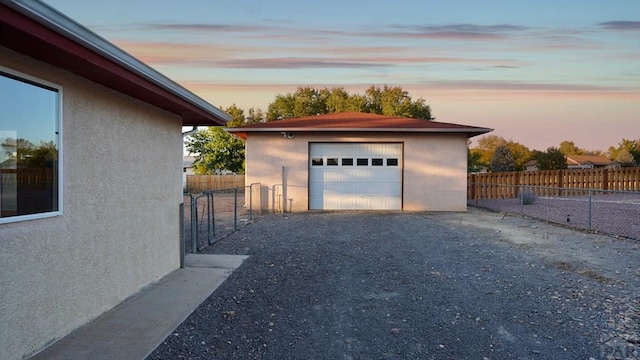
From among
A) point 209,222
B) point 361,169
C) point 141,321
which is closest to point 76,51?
point 141,321

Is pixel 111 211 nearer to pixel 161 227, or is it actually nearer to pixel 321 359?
pixel 161 227

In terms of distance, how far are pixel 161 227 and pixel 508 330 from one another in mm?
5088

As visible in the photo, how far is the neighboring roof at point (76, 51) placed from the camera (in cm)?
319

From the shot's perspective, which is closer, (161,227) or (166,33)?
(161,227)

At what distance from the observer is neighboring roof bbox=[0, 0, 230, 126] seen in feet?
A: 10.5

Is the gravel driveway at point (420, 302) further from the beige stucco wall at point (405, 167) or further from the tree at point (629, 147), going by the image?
the tree at point (629, 147)

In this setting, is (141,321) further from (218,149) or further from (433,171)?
(218,149)

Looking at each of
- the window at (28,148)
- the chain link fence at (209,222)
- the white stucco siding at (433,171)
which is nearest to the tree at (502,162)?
the white stucco siding at (433,171)

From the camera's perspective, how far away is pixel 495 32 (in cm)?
1619

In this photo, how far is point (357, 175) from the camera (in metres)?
18.0

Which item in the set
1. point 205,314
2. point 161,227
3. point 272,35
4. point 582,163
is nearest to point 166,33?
point 272,35

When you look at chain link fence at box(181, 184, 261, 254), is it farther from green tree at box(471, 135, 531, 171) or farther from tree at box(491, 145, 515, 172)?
green tree at box(471, 135, 531, 171)

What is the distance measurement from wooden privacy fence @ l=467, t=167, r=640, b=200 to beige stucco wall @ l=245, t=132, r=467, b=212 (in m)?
7.06

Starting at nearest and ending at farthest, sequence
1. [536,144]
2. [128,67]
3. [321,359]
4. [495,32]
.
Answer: [321,359], [128,67], [495,32], [536,144]
